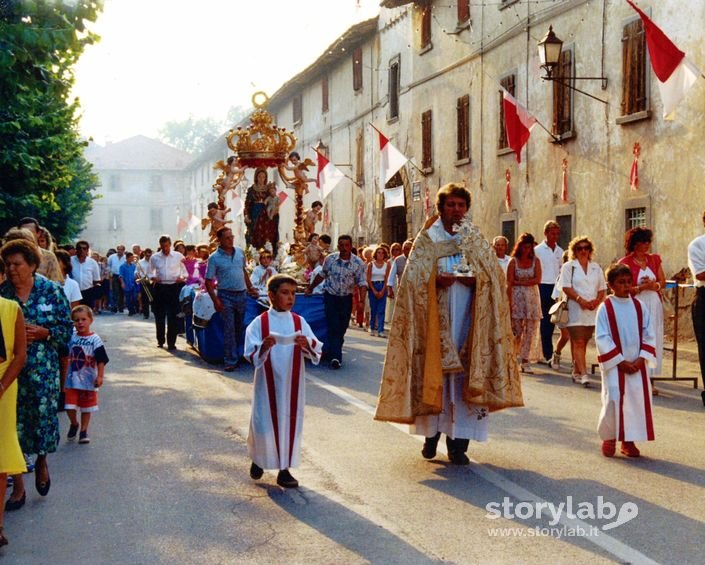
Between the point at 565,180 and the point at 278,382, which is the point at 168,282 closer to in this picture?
the point at 565,180

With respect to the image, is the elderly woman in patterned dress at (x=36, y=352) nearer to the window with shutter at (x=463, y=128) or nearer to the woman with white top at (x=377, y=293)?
the woman with white top at (x=377, y=293)

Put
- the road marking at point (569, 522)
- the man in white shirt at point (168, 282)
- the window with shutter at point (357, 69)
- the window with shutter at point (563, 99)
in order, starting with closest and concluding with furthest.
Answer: the road marking at point (569, 522) → the man in white shirt at point (168, 282) → the window with shutter at point (563, 99) → the window with shutter at point (357, 69)

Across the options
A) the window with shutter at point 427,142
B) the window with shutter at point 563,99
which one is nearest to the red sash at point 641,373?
the window with shutter at point 563,99

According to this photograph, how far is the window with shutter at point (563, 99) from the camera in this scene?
22062mm

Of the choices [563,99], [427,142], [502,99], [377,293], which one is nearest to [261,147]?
[377,293]

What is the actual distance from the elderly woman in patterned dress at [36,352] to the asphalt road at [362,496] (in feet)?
1.23

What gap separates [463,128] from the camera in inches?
1130

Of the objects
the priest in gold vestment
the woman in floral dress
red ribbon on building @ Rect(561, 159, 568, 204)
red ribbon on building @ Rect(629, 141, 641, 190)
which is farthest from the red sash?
red ribbon on building @ Rect(561, 159, 568, 204)

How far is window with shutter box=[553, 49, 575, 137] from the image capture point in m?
22.1

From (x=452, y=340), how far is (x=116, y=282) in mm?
27091

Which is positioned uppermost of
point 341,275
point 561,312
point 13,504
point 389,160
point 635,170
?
point 389,160

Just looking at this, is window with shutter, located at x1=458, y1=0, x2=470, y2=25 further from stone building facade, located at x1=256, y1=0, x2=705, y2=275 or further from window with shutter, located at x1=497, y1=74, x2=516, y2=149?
window with shutter, located at x1=497, y1=74, x2=516, y2=149

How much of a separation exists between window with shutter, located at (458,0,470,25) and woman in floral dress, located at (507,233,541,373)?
15096 millimetres

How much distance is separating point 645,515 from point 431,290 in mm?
2276
